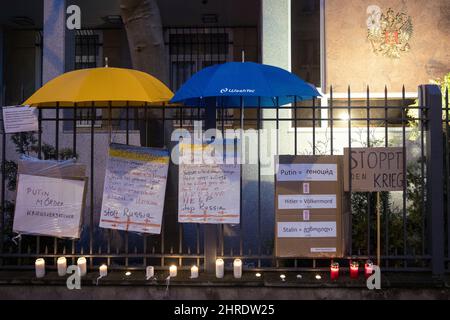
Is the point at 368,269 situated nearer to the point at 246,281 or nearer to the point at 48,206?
the point at 246,281

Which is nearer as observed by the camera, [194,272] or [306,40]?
[194,272]

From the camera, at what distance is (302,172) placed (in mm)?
5203

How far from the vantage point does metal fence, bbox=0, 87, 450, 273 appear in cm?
523

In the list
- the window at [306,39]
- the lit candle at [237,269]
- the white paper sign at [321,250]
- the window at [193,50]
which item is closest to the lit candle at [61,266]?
the lit candle at [237,269]

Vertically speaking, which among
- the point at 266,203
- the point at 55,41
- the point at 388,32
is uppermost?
the point at 388,32

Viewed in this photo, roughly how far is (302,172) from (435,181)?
139cm

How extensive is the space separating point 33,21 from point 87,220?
19.3ft

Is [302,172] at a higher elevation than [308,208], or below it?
higher

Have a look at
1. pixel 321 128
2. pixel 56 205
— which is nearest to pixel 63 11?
pixel 56 205

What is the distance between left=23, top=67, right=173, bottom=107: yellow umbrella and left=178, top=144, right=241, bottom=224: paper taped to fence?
725 mm

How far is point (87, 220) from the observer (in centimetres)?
737

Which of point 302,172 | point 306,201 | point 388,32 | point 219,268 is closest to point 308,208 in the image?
point 306,201

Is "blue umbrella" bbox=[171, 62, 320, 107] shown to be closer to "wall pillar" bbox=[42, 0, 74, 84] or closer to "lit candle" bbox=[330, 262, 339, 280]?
"lit candle" bbox=[330, 262, 339, 280]

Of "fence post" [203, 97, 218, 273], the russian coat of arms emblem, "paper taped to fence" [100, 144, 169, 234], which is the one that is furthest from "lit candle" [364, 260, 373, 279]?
the russian coat of arms emblem
